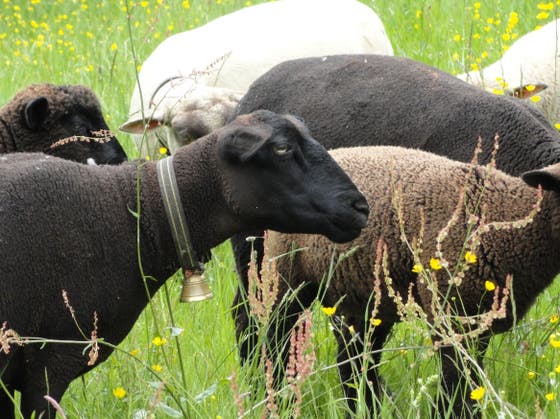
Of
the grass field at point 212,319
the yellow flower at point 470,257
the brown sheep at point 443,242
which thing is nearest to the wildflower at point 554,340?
the grass field at point 212,319

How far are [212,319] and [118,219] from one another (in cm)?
156

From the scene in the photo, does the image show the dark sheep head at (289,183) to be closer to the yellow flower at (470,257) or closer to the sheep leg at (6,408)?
the yellow flower at (470,257)

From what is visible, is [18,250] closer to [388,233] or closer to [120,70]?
[388,233]

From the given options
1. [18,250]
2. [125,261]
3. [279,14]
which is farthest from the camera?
[279,14]

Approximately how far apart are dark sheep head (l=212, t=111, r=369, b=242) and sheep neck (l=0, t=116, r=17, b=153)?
1.93 m

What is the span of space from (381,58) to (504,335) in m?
1.97

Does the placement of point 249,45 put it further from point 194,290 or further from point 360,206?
point 194,290

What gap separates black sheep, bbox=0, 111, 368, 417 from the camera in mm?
4117

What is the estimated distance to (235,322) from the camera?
5555 millimetres

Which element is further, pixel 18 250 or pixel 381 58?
pixel 381 58

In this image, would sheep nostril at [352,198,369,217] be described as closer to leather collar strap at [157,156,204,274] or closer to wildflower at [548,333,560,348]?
leather collar strap at [157,156,204,274]

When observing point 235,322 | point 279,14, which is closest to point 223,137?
point 235,322

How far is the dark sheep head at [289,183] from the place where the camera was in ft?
14.3

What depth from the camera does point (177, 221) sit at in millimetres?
4410
